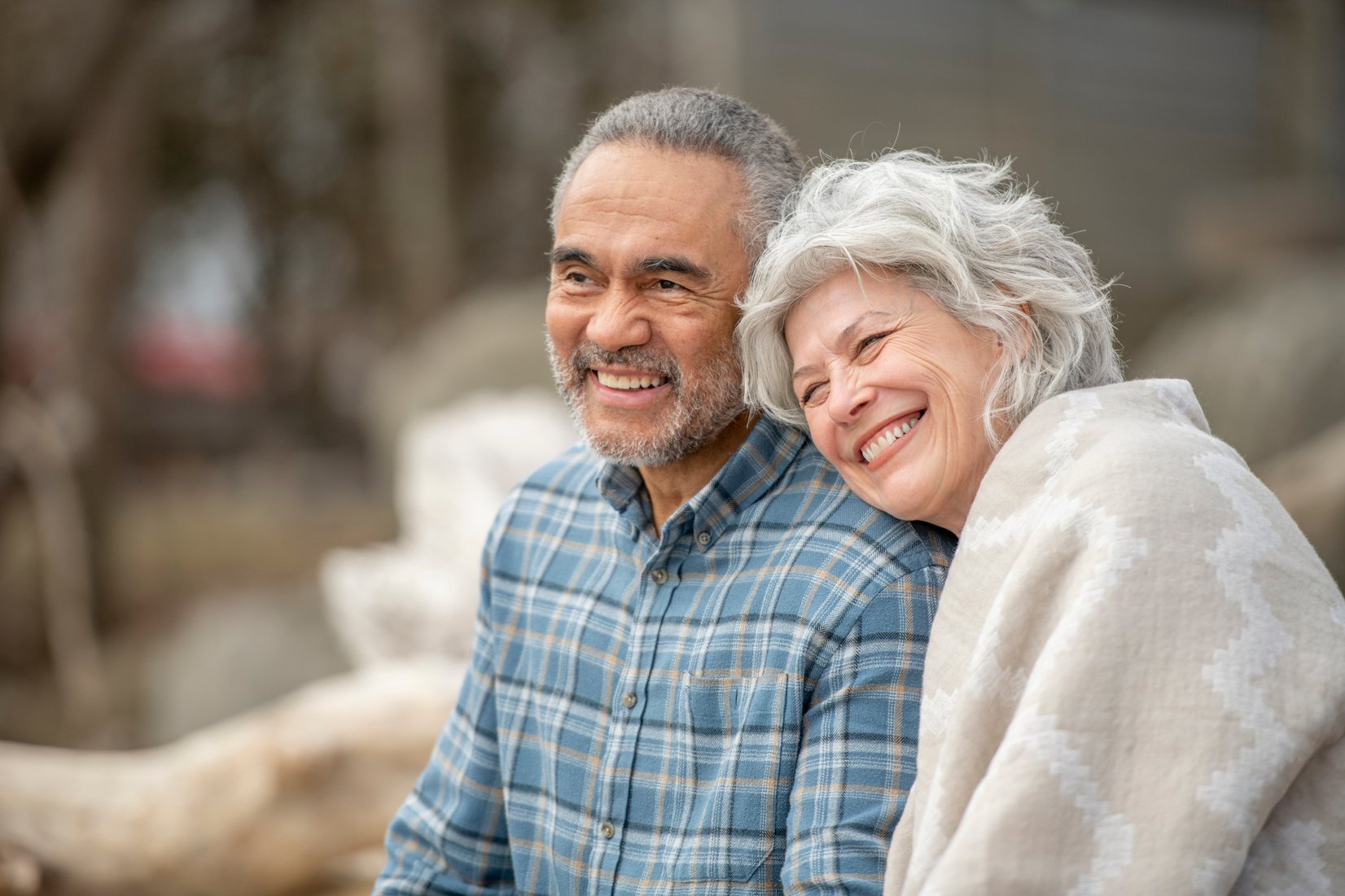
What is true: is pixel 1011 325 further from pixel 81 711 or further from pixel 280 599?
pixel 81 711

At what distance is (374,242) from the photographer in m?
10.2

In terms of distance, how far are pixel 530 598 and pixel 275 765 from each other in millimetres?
1384

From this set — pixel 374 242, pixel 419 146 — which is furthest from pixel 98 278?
pixel 374 242

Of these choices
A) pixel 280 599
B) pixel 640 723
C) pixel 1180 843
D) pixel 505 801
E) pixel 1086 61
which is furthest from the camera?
pixel 1086 61

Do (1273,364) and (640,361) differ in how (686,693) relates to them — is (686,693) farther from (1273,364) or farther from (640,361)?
(1273,364)

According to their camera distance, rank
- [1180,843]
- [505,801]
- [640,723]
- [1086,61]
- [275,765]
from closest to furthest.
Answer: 1. [1180,843]
2. [640,723]
3. [505,801]
4. [275,765]
5. [1086,61]

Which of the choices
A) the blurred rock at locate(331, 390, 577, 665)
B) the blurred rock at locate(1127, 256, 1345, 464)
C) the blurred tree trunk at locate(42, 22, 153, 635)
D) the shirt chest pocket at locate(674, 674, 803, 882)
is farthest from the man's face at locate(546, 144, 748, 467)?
the blurred tree trunk at locate(42, 22, 153, 635)

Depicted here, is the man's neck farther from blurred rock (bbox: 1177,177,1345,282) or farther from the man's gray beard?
blurred rock (bbox: 1177,177,1345,282)

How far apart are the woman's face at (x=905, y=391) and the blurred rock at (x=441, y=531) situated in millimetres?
2478

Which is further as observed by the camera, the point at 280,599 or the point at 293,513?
the point at 293,513

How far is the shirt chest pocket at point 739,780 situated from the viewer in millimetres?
1745

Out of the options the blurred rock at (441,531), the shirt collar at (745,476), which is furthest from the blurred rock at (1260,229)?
the shirt collar at (745,476)

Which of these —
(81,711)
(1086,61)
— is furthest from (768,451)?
(1086,61)

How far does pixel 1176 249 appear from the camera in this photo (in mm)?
8430
